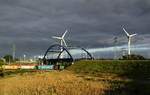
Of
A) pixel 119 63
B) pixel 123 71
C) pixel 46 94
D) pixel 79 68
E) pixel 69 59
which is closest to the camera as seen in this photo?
pixel 46 94

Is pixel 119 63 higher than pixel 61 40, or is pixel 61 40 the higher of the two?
pixel 61 40

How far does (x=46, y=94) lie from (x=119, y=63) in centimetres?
6903

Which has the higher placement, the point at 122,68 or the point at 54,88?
the point at 122,68

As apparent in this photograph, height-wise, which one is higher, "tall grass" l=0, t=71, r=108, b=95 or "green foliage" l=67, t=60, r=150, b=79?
"green foliage" l=67, t=60, r=150, b=79

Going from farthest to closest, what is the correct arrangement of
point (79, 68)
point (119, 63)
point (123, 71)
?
1. point (79, 68)
2. point (119, 63)
3. point (123, 71)

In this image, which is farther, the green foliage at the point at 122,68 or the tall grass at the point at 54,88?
the green foliage at the point at 122,68

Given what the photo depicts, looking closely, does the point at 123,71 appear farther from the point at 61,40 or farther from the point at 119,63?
the point at 61,40

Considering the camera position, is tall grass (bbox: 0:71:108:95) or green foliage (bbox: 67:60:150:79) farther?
green foliage (bbox: 67:60:150:79)

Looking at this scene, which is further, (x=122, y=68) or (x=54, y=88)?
(x=122, y=68)

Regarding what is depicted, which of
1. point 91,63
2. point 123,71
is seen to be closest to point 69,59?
point 91,63

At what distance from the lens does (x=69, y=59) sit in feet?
576

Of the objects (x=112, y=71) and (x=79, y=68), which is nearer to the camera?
(x=112, y=71)

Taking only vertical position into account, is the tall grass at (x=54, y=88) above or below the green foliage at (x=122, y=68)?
below

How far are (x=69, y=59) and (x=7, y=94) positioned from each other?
138 m
